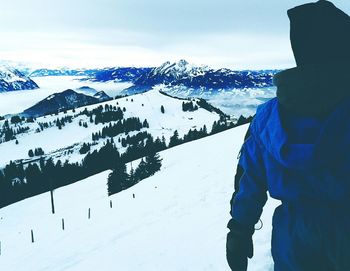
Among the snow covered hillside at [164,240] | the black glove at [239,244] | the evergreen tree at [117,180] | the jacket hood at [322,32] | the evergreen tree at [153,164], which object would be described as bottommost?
the evergreen tree at [117,180]

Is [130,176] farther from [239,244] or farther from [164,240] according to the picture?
[239,244]

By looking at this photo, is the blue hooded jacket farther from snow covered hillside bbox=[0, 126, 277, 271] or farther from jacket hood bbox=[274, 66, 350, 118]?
snow covered hillside bbox=[0, 126, 277, 271]

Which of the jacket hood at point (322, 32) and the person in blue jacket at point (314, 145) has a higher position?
the jacket hood at point (322, 32)

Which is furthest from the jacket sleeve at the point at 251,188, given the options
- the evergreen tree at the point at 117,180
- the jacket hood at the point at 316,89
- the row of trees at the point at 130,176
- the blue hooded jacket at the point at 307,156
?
the evergreen tree at the point at 117,180

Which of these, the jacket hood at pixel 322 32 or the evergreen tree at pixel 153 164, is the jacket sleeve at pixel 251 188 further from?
the evergreen tree at pixel 153 164

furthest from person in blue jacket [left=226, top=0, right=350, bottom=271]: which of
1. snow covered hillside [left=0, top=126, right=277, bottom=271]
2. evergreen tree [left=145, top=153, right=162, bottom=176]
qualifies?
evergreen tree [left=145, top=153, right=162, bottom=176]

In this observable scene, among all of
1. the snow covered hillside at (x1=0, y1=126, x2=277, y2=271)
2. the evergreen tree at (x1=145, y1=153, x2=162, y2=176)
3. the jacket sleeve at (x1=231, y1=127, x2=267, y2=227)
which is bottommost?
the evergreen tree at (x1=145, y1=153, x2=162, y2=176)

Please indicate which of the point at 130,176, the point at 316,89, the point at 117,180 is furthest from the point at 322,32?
the point at 130,176

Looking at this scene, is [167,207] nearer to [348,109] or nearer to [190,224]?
[190,224]

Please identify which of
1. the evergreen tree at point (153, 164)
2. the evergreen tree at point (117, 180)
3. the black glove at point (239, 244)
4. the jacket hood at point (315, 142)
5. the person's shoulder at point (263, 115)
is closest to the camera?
the jacket hood at point (315, 142)

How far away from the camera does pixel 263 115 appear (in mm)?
2492

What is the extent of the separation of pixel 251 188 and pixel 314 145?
644 mm

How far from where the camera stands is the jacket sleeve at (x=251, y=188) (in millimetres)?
2490

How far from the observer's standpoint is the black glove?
258cm
